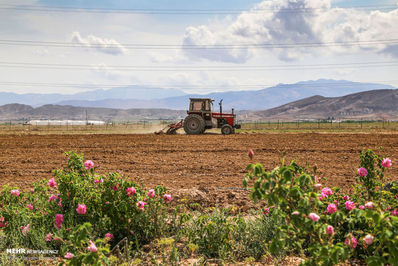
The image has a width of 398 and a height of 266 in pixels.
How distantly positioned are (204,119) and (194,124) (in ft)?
3.90

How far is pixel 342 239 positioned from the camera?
15.6ft

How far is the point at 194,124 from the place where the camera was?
27.6 metres

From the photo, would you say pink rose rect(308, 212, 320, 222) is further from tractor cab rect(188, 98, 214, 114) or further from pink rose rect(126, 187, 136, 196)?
tractor cab rect(188, 98, 214, 114)

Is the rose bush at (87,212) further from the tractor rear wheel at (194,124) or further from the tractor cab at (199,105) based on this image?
the tractor cab at (199,105)

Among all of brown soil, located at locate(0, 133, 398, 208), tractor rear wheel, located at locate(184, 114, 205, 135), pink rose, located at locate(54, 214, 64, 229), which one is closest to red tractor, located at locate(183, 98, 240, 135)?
tractor rear wheel, located at locate(184, 114, 205, 135)

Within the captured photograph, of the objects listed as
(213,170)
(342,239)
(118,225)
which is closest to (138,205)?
(118,225)

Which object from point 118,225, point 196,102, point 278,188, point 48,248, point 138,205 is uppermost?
point 196,102

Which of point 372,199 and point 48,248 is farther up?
point 372,199

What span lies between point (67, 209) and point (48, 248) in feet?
2.15

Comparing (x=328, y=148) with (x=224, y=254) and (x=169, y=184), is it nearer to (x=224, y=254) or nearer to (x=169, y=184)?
(x=169, y=184)

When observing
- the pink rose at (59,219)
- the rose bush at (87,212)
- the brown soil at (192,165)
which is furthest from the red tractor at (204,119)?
the pink rose at (59,219)

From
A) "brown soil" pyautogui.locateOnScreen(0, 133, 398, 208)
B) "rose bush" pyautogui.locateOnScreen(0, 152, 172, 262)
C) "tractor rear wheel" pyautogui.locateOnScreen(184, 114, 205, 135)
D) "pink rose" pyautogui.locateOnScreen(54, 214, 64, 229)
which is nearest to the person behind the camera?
"pink rose" pyautogui.locateOnScreen(54, 214, 64, 229)

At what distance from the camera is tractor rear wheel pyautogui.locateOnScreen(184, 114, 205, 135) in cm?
2740

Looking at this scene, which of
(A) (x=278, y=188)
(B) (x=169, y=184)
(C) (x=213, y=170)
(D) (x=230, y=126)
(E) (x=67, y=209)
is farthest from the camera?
(D) (x=230, y=126)
